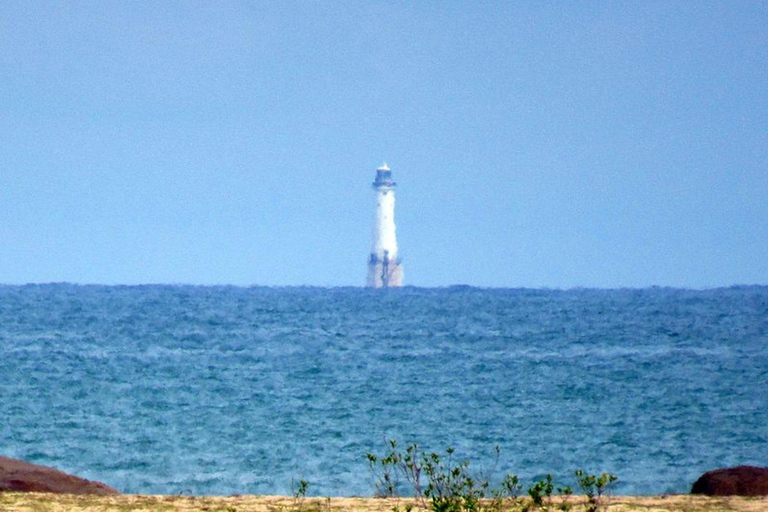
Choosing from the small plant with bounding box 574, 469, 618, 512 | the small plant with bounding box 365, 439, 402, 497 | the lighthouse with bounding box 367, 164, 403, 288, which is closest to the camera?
the small plant with bounding box 574, 469, 618, 512

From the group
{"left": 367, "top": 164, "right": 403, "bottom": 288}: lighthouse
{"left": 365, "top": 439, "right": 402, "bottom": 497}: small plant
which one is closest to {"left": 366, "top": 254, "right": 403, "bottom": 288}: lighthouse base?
{"left": 367, "top": 164, "right": 403, "bottom": 288}: lighthouse

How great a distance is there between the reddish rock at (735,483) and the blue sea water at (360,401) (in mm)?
4759

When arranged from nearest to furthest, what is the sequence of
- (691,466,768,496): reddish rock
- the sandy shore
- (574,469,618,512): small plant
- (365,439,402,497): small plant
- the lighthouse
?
(574,469,618,512): small plant → (365,439,402,497): small plant → the sandy shore → (691,466,768,496): reddish rock → the lighthouse

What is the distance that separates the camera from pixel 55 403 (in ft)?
130

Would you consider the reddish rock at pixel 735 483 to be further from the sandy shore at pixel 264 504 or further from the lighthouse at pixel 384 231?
the lighthouse at pixel 384 231

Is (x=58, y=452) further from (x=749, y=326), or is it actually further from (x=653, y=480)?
(x=749, y=326)

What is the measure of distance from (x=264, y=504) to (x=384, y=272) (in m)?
137

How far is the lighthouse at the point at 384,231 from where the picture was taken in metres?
149

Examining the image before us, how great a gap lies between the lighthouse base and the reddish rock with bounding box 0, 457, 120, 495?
134 metres

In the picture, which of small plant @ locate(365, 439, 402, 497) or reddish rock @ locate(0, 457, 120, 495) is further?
reddish rock @ locate(0, 457, 120, 495)

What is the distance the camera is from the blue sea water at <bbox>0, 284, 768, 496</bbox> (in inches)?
1052

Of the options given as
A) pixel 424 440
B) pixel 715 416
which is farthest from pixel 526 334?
pixel 424 440

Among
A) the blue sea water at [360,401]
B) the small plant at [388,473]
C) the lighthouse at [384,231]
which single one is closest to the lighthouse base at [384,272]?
the lighthouse at [384,231]

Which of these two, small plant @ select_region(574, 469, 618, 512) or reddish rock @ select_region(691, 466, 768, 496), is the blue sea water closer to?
reddish rock @ select_region(691, 466, 768, 496)
